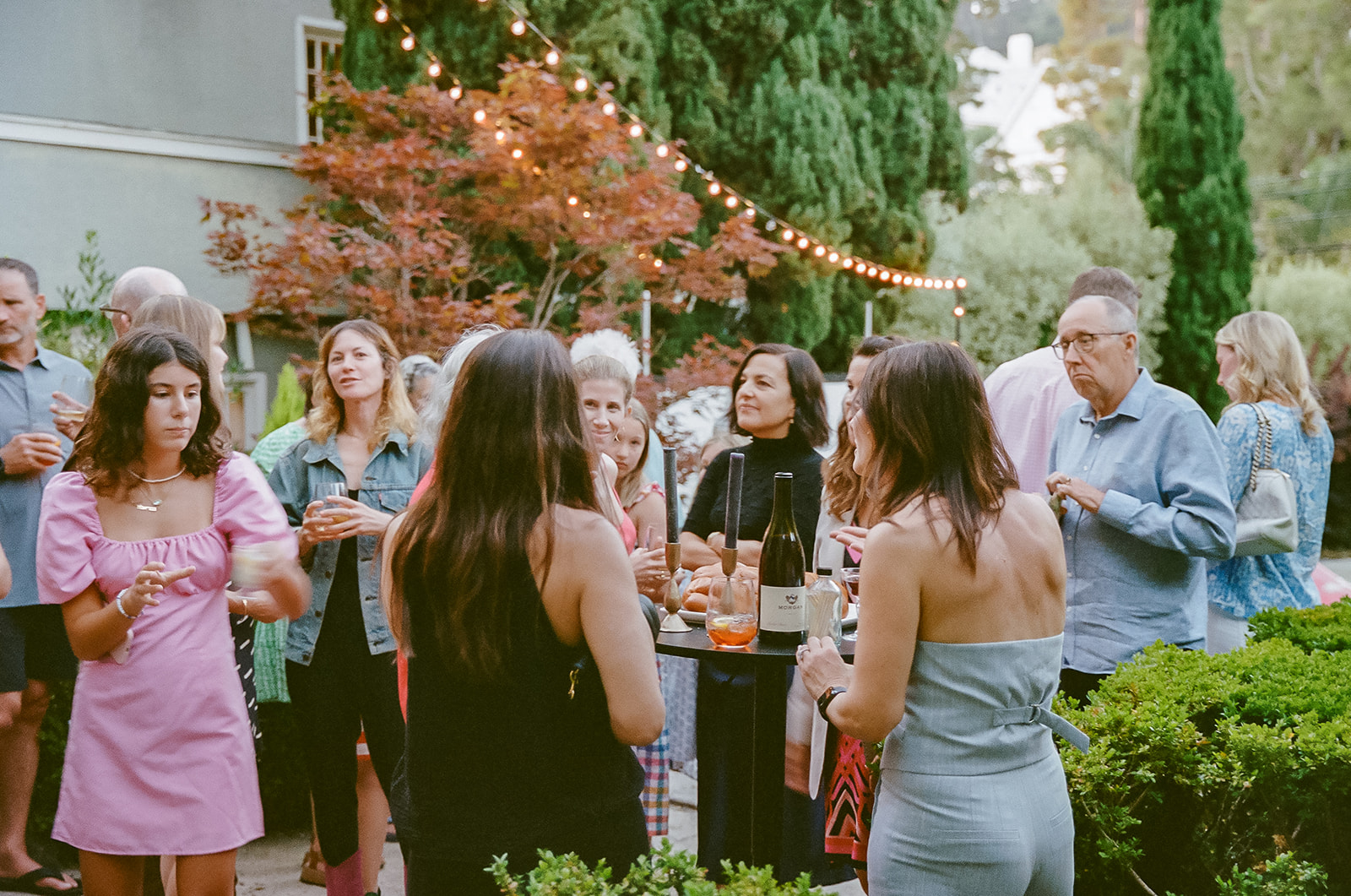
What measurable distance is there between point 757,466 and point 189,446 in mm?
2057

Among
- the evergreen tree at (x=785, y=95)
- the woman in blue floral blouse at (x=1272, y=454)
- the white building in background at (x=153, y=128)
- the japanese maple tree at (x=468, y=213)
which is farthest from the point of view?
the evergreen tree at (x=785, y=95)

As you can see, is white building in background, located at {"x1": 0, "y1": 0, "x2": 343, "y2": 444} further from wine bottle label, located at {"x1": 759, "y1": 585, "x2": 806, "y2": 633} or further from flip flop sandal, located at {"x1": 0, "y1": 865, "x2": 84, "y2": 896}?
Result: wine bottle label, located at {"x1": 759, "y1": 585, "x2": 806, "y2": 633}

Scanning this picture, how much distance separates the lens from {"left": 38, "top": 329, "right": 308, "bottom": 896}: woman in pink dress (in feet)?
8.67

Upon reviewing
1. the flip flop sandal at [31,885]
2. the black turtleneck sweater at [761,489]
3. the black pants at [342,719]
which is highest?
the black turtleneck sweater at [761,489]

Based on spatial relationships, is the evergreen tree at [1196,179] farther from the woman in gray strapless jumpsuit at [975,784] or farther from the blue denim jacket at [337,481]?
the woman in gray strapless jumpsuit at [975,784]

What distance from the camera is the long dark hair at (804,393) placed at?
404 cm

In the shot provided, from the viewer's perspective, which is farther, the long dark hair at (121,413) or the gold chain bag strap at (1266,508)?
the gold chain bag strap at (1266,508)

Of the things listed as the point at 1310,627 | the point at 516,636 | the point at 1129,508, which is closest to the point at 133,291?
the point at 516,636

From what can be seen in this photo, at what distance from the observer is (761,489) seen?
13.1ft

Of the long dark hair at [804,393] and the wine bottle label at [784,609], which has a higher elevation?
the long dark hair at [804,393]

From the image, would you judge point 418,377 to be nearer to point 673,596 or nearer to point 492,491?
point 673,596

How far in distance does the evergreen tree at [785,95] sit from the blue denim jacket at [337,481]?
6720 millimetres

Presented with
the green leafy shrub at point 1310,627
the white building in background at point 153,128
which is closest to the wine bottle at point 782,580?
the green leafy shrub at point 1310,627

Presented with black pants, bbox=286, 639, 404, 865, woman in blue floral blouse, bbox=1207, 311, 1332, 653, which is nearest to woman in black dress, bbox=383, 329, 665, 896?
black pants, bbox=286, 639, 404, 865
